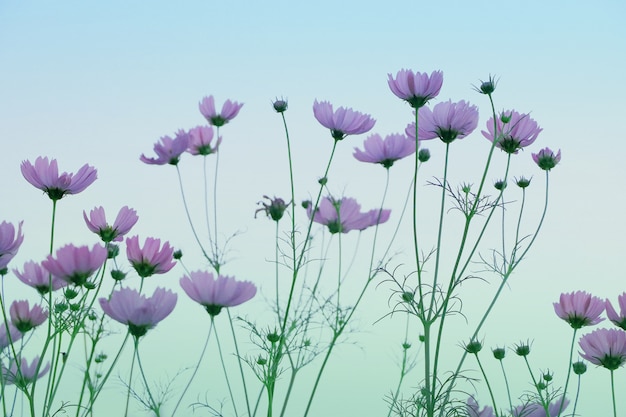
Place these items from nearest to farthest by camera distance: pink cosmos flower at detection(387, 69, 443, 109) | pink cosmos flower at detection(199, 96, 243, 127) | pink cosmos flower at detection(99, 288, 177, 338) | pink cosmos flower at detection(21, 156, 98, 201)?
pink cosmos flower at detection(99, 288, 177, 338) < pink cosmos flower at detection(21, 156, 98, 201) < pink cosmos flower at detection(387, 69, 443, 109) < pink cosmos flower at detection(199, 96, 243, 127)

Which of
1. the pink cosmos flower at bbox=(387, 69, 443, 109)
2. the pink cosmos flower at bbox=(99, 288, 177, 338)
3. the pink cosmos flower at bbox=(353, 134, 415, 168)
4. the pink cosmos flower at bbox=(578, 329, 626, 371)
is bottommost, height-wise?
the pink cosmos flower at bbox=(99, 288, 177, 338)

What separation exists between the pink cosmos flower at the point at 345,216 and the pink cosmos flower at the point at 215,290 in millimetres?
601

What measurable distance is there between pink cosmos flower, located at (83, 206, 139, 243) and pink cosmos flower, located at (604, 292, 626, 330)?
1.21 metres

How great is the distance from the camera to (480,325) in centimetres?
161

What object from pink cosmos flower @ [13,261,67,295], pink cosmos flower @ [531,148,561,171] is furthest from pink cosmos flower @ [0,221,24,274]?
pink cosmos flower @ [531,148,561,171]

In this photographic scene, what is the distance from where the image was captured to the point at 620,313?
1831 mm

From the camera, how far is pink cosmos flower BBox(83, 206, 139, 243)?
5.20ft

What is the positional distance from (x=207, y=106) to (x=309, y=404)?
3.75 feet

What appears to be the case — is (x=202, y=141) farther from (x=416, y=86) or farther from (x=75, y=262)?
(x=75, y=262)

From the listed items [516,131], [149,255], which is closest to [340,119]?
[516,131]

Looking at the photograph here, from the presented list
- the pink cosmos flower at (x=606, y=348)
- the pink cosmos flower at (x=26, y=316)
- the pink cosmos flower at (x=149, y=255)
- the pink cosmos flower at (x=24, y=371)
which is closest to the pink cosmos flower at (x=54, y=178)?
the pink cosmos flower at (x=149, y=255)

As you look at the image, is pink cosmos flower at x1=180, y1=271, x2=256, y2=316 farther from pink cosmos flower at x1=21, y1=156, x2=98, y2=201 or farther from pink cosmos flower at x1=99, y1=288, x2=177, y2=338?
pink cosmos flower at x1=21, y1=156, x2=98, y2=201

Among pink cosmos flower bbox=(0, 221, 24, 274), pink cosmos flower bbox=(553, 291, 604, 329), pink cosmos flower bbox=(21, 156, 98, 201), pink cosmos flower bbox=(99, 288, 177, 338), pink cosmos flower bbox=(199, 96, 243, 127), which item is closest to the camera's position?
pink cosmos flower bbox=(99, 288, 177, 338)

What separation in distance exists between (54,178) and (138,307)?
45 cm
